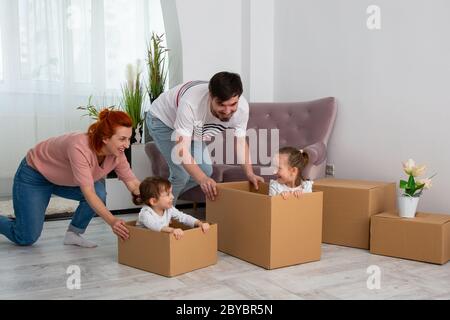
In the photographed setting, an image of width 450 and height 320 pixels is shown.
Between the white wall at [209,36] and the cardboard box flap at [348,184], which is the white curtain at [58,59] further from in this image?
the cardboard box flap at [348,184]

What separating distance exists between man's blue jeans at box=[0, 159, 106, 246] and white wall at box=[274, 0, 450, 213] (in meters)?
1.85

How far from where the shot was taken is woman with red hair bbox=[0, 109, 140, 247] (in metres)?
2.28

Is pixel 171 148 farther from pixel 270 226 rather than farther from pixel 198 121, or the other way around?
pixel 270 226

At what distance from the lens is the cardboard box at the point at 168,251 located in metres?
2.14

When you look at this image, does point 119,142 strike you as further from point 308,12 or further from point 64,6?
point 64,6

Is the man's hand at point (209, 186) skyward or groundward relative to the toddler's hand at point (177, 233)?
skyward

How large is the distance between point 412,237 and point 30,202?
6.49 ft

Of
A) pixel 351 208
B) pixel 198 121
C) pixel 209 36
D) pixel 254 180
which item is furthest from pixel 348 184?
pixel 209 36

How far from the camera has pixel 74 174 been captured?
7.57 feet

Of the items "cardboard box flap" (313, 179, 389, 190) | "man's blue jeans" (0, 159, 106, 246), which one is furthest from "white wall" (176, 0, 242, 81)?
"man's blue jeans" (0, 159, 106, 246)

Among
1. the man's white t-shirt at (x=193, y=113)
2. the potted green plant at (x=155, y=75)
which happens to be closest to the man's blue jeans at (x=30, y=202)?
the man's white t-shirt at (x=193, y=113)

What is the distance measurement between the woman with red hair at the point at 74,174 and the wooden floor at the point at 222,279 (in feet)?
0.52
